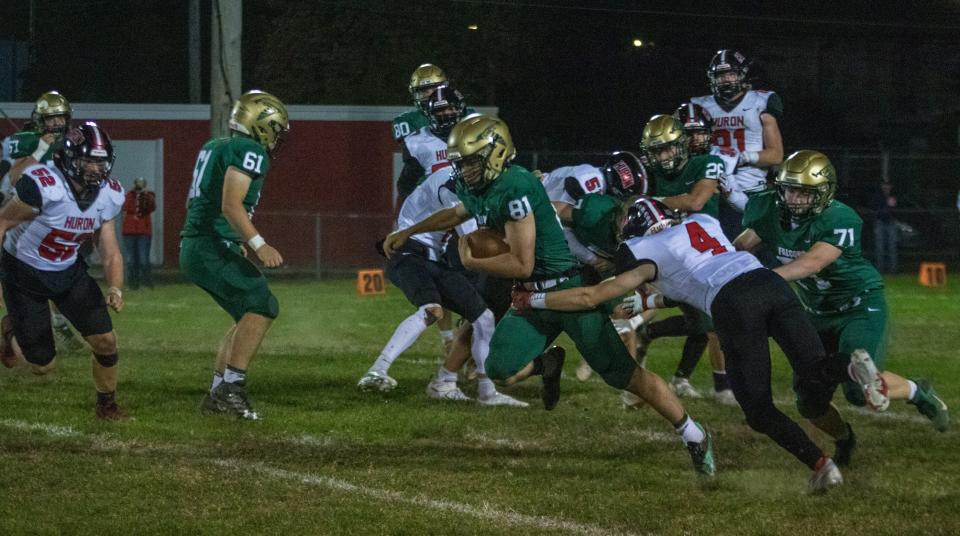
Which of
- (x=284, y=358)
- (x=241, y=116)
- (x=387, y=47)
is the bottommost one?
(x=284, y=358)

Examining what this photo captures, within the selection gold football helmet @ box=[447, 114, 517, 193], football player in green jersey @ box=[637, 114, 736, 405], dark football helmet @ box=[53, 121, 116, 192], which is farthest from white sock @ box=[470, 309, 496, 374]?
dark football helmet @ box=[53, 121, 116, 192]

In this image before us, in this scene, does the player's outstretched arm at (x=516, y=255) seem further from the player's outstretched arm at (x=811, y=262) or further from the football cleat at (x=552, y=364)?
the player's outstretched arm at (x=811, y=262)

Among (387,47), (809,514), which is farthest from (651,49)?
(809,514)

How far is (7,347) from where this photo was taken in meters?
9.91

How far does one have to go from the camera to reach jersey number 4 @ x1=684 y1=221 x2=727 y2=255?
21.0 ft

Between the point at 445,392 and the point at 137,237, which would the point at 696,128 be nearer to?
the point at 445,392

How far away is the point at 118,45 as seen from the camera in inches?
1368

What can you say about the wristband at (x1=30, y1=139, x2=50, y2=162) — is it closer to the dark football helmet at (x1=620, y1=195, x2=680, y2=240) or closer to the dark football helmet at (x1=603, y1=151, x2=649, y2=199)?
the dark football helmet at (x1=603, y1=151, x2=649, y2=199)

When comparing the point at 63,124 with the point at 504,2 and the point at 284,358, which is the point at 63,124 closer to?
the point at 284,358

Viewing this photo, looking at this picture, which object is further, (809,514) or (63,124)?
(63,124)

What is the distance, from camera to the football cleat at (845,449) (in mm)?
6910

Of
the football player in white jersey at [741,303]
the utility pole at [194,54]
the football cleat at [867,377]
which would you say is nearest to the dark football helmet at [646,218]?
the football player in white jersey at [741,303]

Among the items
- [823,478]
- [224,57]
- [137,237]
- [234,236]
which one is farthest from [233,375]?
[137,237]

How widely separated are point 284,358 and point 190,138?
13.0 meters
